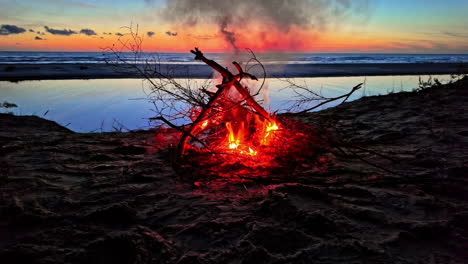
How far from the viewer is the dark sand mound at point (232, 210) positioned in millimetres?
1925

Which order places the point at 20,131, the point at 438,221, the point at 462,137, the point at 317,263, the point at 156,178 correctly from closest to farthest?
the point at 317,263 → the point at 438,221 → the point at 156,178 → the point at 462,137 → the point at 20,131

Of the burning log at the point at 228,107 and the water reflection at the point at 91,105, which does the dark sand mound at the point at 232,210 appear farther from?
the water reflection at the point at 91,105

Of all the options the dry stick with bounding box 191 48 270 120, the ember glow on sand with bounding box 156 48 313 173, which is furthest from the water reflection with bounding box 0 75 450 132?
the dry stick with bounding box 191 48 270 120

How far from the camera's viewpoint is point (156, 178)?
3.21 metres

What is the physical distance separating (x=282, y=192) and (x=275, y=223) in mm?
509

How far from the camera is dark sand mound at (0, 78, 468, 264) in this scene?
192cm

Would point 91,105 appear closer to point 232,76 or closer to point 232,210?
point 232,76

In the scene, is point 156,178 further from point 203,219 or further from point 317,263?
point 317,263

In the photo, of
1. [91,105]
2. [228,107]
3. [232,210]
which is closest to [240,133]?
[228,107]

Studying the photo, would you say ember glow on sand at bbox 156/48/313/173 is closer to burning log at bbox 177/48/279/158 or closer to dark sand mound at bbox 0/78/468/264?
burning log at bbox 177/48/279/158

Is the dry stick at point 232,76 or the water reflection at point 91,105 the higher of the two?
the dry stick at point 232,76

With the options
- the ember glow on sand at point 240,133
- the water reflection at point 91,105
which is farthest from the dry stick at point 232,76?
the water reflection at point 91,105

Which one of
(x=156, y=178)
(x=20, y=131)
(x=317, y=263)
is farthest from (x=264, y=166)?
(x=20, y=131)

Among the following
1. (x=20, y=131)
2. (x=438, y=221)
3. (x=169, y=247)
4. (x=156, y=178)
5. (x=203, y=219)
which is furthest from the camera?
(x=20, y=131)
